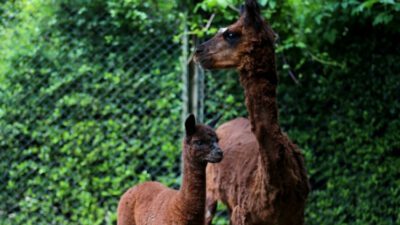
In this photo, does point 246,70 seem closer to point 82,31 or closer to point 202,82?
point 202,82

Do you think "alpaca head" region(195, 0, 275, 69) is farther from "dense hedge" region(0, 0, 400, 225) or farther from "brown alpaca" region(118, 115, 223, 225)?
"dense hedge" region(0, 0, 400, 225)

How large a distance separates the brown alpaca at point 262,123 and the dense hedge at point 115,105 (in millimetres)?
2301

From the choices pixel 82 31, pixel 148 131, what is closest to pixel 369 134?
pixel 148 131

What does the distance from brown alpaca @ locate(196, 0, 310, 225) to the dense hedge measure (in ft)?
7.55

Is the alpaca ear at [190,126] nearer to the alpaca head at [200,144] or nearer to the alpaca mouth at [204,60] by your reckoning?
the alpaca head at [200,144]

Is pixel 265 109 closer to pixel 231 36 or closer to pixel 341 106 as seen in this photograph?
pixel 231 36

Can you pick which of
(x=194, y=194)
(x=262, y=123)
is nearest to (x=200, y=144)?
(x=194, y=194)

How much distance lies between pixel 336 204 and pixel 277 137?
2.87 metres

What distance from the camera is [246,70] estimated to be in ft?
15.0

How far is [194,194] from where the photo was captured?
4.42 meters

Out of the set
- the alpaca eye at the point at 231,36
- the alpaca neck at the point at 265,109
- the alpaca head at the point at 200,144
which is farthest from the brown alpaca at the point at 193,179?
the alpaca eye at the point at 231,36

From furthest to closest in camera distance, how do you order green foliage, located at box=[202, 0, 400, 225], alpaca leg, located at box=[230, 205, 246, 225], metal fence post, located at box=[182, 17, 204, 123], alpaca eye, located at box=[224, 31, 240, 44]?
metal fence post, located at box=[182, 17, 204, 123], green foliage, located at box=[202, 0, 400, 225], alpaca leg, located at box=[230, 205, 246, 225], alpaca eye, located at box=[224, 31, 240, 44]

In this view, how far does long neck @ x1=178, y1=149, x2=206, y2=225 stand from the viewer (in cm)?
441

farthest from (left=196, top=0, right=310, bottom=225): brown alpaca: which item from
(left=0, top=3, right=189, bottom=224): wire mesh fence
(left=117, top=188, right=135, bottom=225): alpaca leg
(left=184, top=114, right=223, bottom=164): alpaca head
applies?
(left=0, top=3, right=189, bottom=224): wire mesh fence
